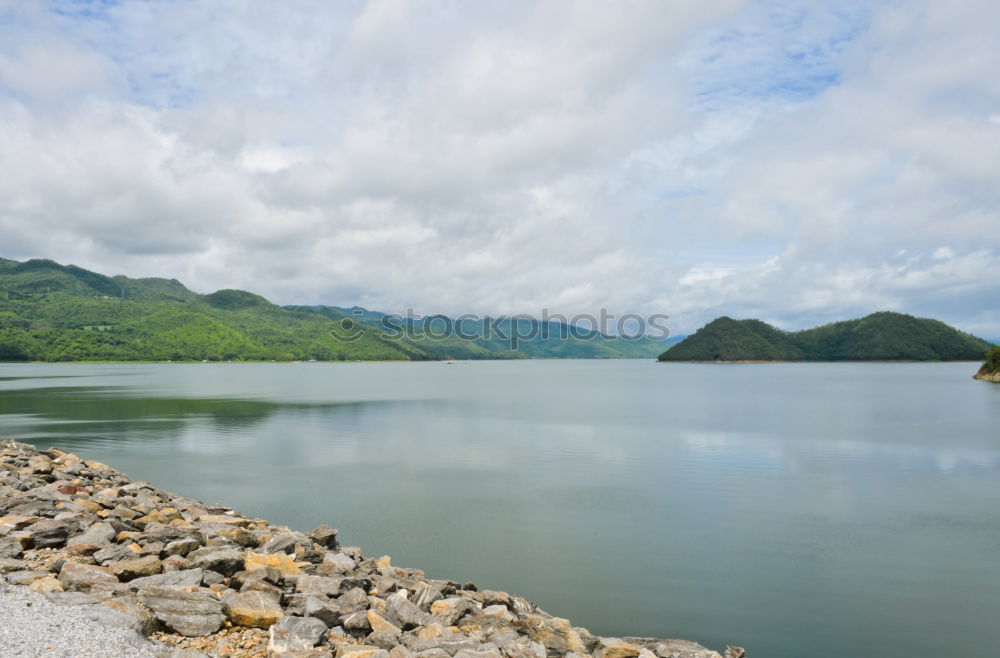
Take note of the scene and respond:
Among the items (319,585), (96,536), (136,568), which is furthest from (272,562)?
(96,536)

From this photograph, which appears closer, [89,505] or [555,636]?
[555,636]

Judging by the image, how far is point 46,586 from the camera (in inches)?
358

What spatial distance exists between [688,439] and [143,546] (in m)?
33.8

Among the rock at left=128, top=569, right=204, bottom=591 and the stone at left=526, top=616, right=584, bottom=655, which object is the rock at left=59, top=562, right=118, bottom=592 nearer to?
the rock at left=128, top=569, right=204, bottom=591

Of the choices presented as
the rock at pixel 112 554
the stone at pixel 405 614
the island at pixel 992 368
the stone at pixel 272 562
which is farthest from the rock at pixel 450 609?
the island at pixel 992 368

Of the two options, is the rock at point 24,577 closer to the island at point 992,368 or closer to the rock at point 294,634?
the rock at point 294,634

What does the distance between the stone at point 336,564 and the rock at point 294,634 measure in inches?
134

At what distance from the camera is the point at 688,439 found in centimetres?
3981

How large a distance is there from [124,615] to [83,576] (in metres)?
2.22

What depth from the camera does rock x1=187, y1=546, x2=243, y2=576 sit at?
10906 mm

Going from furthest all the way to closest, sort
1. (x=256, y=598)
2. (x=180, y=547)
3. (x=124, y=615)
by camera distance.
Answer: (x=180, y=547), (x=256, y=598), (x=124, y=615)

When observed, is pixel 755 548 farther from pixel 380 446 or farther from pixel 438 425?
pixel 438 425

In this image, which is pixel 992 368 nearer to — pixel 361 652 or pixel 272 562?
pixel 272 562

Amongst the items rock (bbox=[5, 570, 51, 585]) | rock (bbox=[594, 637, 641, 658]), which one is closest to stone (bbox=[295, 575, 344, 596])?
rock (bbox=[5, 570, 51, 585])
